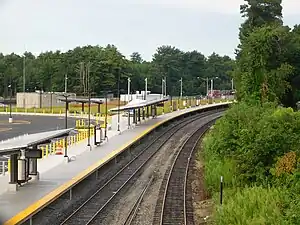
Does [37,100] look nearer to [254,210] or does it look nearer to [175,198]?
[175,198]

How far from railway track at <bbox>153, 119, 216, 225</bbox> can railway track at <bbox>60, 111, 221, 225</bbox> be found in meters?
1.85

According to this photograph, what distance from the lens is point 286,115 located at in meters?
24.7

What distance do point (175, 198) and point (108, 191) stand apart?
3.20 meters

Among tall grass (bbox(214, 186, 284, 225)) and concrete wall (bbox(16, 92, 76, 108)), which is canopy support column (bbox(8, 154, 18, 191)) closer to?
tall grass (bbox(214, 186, 284, 225))

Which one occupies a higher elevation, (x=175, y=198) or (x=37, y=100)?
(x=37, y=100)

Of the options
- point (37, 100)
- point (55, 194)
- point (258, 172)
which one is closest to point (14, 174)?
point (55, 194)

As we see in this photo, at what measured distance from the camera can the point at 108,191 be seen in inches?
931

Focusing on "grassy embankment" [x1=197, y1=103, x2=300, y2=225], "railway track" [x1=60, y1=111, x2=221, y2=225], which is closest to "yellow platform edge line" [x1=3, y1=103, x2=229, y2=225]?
"railway track" [x1=60, y1=111, x2=221, y2=225]

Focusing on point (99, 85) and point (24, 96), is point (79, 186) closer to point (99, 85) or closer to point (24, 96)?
point (24, 96)

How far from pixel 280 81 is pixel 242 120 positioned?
56.8 ft

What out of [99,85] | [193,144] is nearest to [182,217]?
[193,144]

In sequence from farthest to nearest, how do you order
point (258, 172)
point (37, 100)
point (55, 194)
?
point (37, 100) < point (258, 172) < point (55, 194)

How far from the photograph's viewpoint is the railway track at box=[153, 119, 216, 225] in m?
18.7

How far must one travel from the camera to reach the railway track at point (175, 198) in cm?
1870
